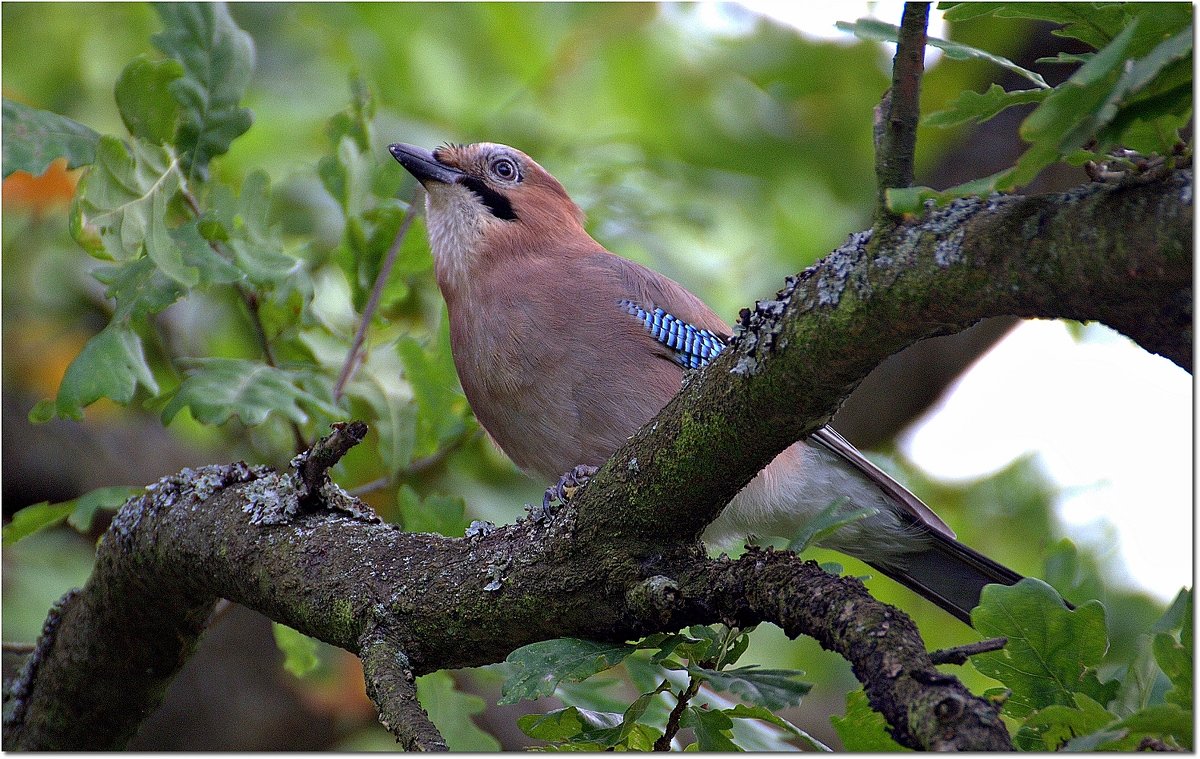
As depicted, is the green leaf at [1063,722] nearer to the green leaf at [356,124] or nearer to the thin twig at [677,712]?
the thin twig at [677,712]

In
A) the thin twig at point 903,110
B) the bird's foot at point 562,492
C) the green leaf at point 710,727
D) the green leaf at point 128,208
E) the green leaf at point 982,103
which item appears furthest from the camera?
the green leaf at point 128,208

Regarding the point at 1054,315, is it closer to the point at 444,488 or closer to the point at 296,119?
the point at 444,488

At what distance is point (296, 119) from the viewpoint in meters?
5.82

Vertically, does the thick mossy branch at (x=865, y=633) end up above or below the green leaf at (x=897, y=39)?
below

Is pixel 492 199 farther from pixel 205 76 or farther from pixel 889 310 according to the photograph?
pixel 889 310

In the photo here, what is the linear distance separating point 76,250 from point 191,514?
283cm

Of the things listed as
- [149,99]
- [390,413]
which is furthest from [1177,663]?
[149,99]

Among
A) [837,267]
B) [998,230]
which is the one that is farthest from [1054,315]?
[837,267]

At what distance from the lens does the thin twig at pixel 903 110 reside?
205 cm

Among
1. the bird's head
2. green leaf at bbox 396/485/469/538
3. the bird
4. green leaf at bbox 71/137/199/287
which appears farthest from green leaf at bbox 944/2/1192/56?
the bird's head

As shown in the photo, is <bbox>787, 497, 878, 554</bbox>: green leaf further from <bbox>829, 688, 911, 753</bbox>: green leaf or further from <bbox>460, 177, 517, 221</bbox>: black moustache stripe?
<bbox>460, 177, 517, 221</bbox>: black moustache stripe

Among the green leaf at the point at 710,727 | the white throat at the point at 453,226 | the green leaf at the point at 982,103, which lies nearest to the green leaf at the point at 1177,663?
the green leaf at the point at 710,727

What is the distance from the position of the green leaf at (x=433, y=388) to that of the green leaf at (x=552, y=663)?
60.4 inches

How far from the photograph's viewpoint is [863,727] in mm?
2539
